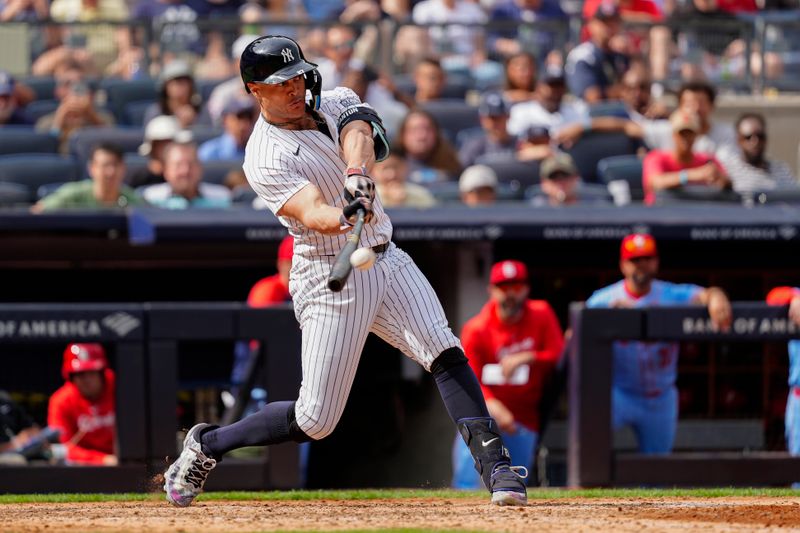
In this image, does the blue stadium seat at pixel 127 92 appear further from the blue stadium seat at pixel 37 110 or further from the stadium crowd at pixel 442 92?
the blue stadium seat at pixel 37 110

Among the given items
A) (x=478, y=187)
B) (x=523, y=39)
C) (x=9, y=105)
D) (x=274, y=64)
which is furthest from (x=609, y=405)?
(x=9, y=105)

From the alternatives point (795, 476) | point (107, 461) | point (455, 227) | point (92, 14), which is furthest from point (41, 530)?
point (92, 14)

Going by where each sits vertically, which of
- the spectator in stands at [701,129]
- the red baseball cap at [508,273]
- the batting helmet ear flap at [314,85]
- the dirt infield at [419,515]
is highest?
the spectator in stands at [701,129]

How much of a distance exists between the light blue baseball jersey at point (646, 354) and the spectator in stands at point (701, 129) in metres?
2.03

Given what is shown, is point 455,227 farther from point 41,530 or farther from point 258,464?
point 41,530

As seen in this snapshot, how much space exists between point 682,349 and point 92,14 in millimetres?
5641

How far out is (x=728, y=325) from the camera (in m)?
7.09

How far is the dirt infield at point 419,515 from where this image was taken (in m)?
4.44

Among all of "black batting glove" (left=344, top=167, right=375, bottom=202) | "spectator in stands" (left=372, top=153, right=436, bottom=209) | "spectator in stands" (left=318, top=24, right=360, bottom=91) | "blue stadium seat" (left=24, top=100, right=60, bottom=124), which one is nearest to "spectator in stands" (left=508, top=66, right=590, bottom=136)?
"spectator in stands" (left=318, top=24, right=360, bottom=91)

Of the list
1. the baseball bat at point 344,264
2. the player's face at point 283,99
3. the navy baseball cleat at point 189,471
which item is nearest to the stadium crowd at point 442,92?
the navy baseball cleat at point 189,471

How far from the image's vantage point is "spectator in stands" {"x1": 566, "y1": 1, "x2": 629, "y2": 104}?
10.4 m

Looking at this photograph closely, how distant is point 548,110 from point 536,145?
738 millimetres

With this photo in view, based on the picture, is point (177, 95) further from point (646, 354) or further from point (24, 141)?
point (646, 354)

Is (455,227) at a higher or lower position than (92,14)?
lower
